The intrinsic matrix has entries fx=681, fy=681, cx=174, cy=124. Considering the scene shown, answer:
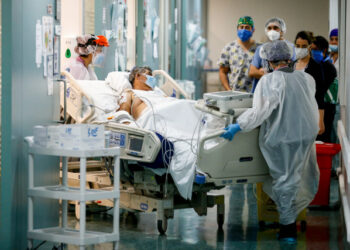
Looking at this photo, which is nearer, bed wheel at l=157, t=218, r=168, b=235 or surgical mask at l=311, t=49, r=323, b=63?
bed wheel at l=157, t=218, r=168, b=235

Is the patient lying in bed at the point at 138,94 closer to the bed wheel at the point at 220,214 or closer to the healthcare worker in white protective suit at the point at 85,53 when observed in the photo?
the healthcare worker in white protective suit at the point at 85,53

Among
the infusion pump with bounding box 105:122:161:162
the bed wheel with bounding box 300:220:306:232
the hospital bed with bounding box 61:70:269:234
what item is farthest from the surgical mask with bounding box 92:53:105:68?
the bed wheel with bounding box 300:220:306:232

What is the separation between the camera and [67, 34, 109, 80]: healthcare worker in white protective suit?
5.91 m

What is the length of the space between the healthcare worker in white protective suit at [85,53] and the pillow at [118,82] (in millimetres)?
208

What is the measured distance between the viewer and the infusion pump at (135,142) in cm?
487

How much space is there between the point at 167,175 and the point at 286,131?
0.95 metres

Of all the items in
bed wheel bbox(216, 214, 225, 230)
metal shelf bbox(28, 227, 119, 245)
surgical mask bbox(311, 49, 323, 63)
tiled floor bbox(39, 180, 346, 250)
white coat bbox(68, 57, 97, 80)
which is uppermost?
surgical mask bbox(311, 49, 323, 63)

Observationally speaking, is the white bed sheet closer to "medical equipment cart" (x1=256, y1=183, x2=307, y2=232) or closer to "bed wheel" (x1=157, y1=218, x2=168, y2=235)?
"bed wheel" (x1=157, y1=218, x2=168, y2=235)

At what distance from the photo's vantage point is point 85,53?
5941mm

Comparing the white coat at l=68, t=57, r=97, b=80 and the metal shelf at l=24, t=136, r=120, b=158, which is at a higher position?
the white coat at l=68, t=57, r=97, b=80

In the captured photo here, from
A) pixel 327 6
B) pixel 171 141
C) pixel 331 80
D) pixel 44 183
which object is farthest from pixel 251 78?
pixel 327 6

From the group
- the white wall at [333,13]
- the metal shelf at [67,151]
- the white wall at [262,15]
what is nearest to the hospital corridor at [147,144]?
the metal shelf at [67,151]

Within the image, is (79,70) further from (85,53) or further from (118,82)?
(118,82)

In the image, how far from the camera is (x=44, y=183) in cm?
454
